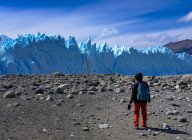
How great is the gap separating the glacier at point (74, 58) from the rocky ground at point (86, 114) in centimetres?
2167

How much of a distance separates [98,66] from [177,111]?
3297 cm

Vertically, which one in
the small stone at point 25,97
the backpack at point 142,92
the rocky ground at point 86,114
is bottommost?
the rocky ground at point 86,114

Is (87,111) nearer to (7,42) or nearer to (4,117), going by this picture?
(4,117)

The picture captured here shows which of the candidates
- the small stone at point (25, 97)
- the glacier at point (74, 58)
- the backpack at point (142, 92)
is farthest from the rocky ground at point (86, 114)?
the glacier at point (74, 58)

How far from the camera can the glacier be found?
34344 mm

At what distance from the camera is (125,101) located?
34.1 ft

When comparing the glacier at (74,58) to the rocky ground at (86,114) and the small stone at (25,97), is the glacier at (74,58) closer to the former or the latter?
the rocky ground at (86,114)

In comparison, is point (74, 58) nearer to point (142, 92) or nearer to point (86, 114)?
point (86, 114)

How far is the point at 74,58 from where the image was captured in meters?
38.4

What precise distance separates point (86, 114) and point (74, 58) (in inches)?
1170

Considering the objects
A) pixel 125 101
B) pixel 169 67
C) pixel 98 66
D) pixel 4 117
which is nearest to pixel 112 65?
pixel 98 66

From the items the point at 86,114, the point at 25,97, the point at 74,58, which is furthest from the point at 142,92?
the point at 74,58

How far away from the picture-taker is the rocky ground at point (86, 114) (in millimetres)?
7055

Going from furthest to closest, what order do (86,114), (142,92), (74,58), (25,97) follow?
(74,58), (25,97), (86,114), (142,92)
